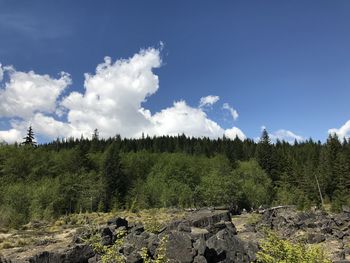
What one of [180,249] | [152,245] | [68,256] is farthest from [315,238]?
[68,256]

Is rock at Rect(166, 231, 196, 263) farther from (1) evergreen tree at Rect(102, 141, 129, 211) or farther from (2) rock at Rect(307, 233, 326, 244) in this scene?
(1) evergreen tree at Rect(102, 141, 129, 211)

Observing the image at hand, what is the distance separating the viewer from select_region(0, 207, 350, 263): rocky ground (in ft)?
69.4

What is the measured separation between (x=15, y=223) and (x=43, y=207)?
19.7m

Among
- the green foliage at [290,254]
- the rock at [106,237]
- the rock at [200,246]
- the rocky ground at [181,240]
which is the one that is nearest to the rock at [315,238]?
the rocky ground at [181,240]

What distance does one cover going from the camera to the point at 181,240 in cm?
2159

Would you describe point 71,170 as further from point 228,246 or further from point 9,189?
point 228,246

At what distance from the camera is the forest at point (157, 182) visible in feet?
262

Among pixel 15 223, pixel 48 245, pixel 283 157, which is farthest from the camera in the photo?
pixel 283 157

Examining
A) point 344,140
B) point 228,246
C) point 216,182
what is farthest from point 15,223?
point 344,140

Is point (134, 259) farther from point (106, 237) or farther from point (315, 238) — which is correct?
point (315, 238)

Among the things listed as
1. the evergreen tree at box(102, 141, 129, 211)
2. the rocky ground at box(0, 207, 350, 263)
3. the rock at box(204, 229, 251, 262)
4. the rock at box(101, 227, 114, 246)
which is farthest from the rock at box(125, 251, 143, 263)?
the evergreen tree at box(102, 141, 129, 211)

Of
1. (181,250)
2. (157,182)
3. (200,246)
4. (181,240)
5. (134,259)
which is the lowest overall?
(134,259)

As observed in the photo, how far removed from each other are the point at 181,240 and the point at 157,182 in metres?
79.5

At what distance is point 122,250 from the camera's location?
24156 mm
